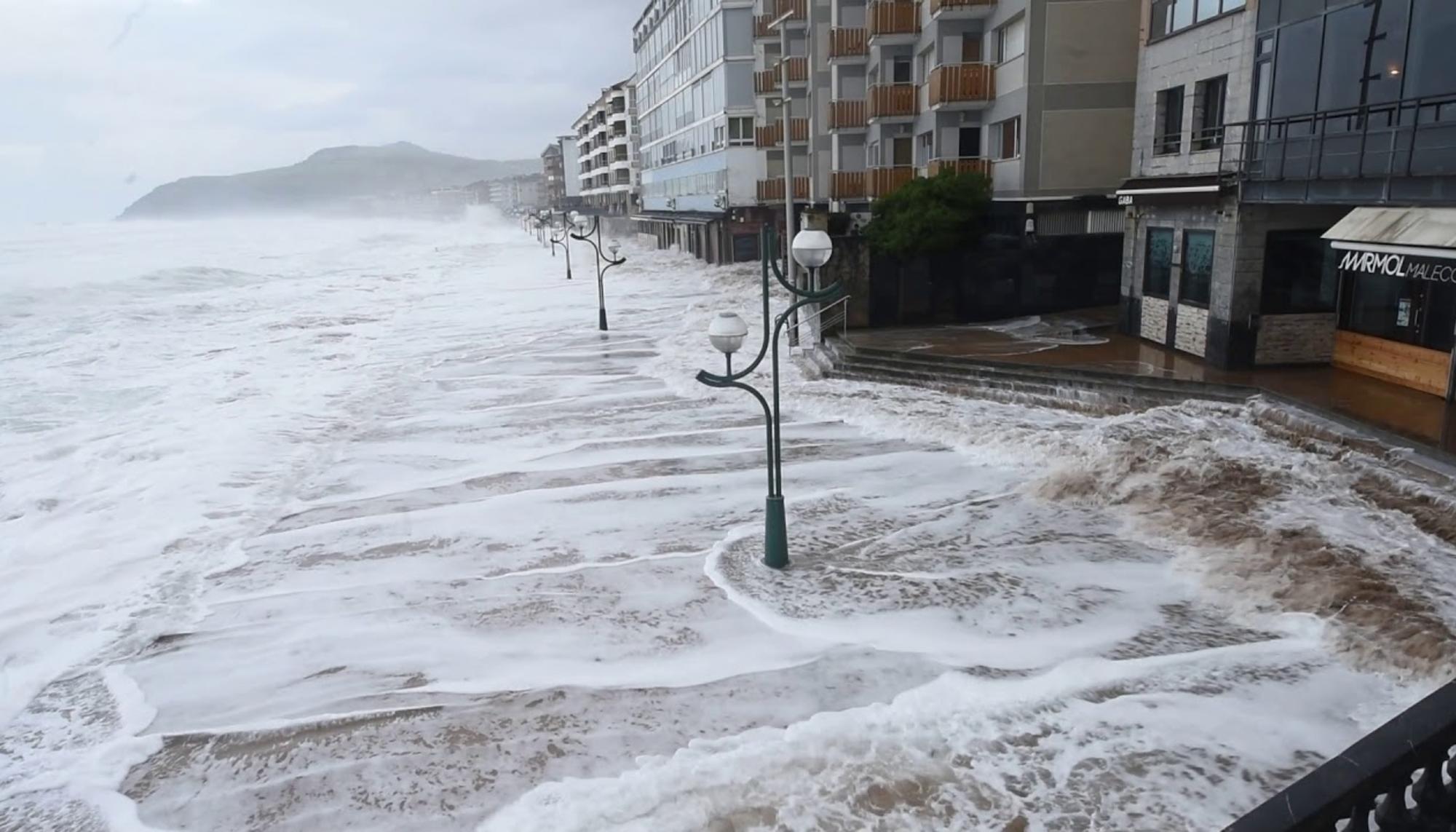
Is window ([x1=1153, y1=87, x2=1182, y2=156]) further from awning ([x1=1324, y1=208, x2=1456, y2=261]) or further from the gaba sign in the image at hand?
the gaba sign

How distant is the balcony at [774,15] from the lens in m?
40.6

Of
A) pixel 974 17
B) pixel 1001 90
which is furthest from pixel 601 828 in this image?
pixel 974 17

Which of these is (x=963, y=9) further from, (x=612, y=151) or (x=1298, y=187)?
(x=612, y=151)

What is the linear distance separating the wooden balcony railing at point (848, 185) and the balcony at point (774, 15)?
8136 millimetres

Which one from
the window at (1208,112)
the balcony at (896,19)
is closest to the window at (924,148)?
the balcony at (896,19)

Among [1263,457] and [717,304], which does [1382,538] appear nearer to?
[1263,457]

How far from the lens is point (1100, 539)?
37.3 ft

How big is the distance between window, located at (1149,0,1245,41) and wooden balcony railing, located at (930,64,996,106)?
22.8 feet

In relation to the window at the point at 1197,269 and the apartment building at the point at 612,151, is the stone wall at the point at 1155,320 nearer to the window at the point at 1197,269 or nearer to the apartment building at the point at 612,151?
the window at the point at 1197,269

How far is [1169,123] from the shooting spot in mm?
19859

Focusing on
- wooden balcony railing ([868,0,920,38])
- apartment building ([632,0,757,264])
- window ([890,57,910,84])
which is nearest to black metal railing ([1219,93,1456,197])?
wooden balcony railing ([868,0,920,38])

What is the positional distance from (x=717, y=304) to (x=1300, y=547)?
87.9ft

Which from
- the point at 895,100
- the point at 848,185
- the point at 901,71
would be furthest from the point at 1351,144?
the point at 848,185

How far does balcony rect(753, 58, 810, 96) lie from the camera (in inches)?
1662
